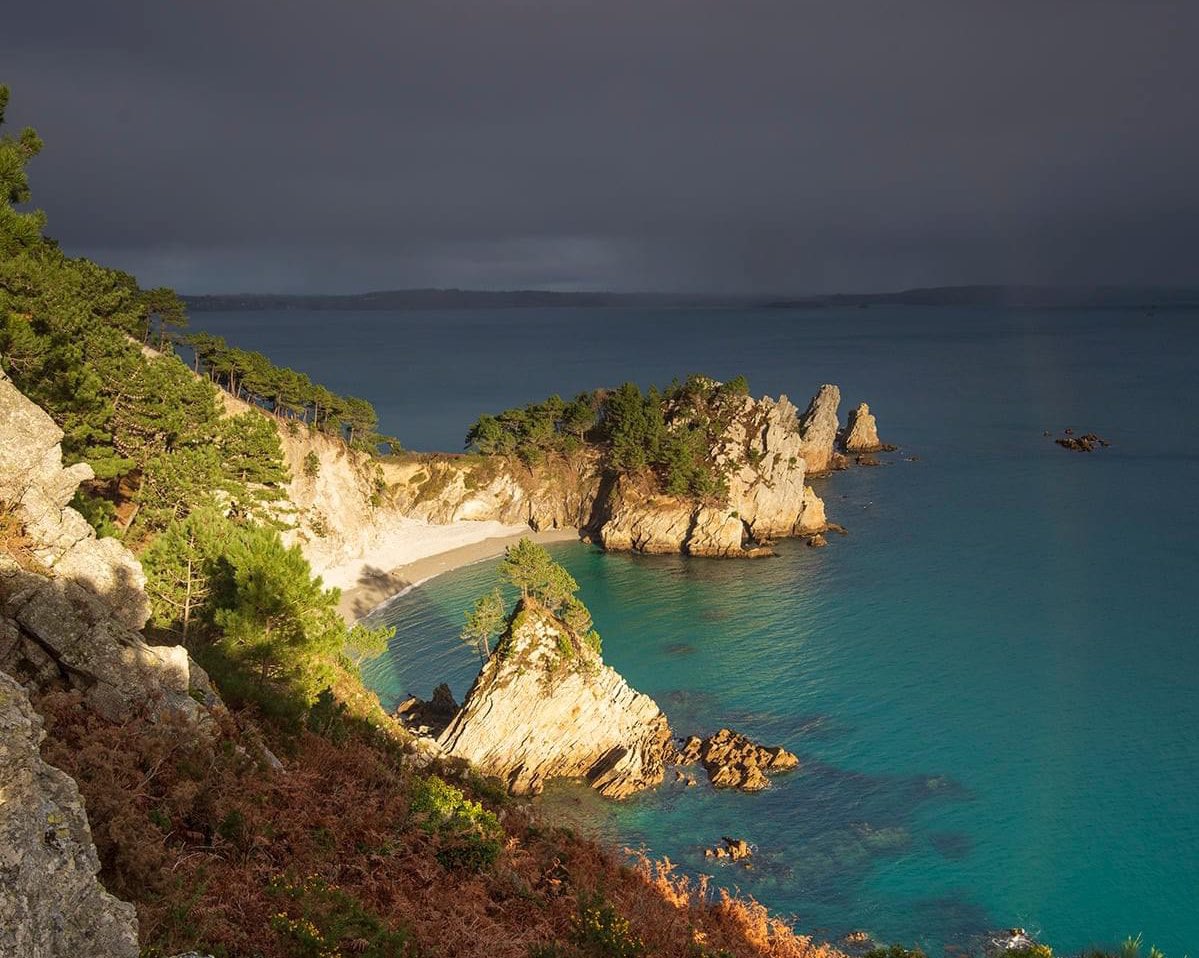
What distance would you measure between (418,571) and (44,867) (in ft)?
243

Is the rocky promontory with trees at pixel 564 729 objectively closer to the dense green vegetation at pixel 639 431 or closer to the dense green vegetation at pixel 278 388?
the dense green vegetation at pixel 639 431

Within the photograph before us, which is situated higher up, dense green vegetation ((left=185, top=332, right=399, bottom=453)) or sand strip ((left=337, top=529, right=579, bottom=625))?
dense green vegetation ((left=185, top=332, right=399, bottom=453))

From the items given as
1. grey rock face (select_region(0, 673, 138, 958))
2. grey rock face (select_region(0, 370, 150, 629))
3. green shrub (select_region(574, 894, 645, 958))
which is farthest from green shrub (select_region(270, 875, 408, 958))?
grey rock face (select_region(0, 370, 150, 629))

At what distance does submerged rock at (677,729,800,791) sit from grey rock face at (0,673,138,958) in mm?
40037

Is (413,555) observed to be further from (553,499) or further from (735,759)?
(735,759)

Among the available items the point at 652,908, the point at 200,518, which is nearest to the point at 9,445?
the point at 200,518

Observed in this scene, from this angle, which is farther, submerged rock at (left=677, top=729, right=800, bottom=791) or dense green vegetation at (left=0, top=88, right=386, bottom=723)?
submerged rock at (left=677, top=729, right=800, bottom=791)

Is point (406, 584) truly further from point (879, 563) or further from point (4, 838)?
point (4, 838)

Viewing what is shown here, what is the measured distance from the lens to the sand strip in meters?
73.9

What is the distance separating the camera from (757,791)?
4556 centimetres

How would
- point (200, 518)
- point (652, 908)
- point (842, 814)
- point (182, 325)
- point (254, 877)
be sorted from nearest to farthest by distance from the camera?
point (254, 877)
point (652, 908)
point (200, 518)
point (842, 814)
point (182, 325)

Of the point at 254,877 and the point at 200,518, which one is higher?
the point at 200,518

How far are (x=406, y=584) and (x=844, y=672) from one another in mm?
42271

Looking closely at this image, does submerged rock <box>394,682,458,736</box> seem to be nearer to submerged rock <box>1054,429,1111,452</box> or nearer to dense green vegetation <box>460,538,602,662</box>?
dense green vegetation <box>460,538,602,662</box>
